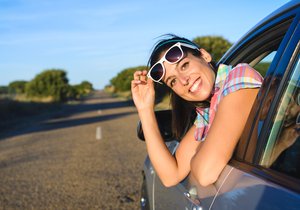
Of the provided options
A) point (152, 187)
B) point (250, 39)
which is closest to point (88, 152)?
point (152, 187)

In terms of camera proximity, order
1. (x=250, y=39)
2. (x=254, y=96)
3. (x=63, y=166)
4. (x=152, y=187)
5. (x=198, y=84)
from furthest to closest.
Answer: (x=63, y=166) → (x=152, y=187) → (x=250, y=39) → (x=198, y=84) → (x=254, y=96)

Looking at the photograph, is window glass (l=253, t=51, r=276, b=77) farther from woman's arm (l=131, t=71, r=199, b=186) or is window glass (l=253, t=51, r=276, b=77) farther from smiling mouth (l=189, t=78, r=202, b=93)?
woman's arm (l=131, t=71, r=199, b=186)

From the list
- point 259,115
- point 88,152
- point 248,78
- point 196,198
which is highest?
point 248,78

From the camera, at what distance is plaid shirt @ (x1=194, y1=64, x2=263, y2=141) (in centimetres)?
188

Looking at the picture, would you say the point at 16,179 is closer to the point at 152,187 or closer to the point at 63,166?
the point at 63,166

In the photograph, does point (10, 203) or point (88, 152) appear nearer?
point (10, 203)

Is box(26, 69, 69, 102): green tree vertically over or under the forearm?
under

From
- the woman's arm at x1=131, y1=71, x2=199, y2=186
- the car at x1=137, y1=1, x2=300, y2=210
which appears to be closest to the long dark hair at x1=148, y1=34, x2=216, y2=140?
the woman's arm at x1=131, y1=71, x2=199, y2=186

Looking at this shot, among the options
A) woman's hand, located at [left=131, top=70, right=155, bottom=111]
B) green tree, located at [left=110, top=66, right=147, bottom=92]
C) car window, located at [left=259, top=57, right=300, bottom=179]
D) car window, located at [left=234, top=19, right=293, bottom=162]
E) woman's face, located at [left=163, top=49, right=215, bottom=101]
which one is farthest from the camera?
green tree, located at [left=110, top=66, right=147, bottom=92]

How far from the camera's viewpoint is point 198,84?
2254 mm

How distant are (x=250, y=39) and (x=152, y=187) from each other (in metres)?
1.28

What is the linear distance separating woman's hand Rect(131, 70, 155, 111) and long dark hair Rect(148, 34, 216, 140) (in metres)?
0.17

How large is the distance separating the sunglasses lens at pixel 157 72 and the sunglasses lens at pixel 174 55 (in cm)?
7

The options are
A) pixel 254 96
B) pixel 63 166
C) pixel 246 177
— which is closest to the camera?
pixel 246 177
